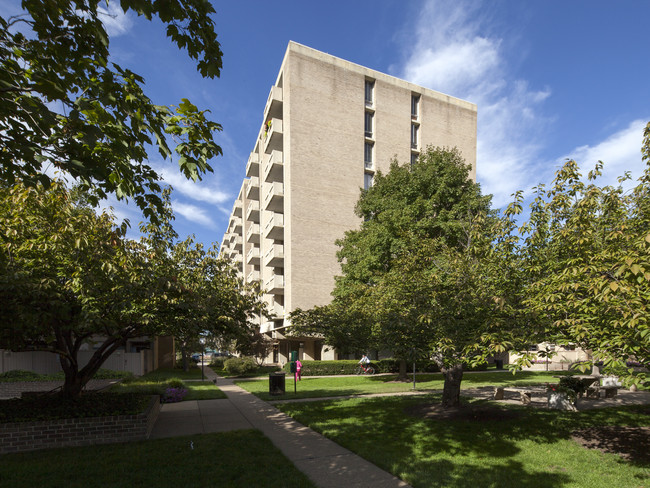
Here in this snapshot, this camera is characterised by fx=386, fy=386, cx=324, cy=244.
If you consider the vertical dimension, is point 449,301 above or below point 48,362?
above

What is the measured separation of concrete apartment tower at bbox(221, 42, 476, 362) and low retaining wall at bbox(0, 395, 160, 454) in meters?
20.8

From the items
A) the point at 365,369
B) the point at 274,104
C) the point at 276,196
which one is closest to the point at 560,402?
the point at 365,369

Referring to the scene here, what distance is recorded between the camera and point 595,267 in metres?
6.01

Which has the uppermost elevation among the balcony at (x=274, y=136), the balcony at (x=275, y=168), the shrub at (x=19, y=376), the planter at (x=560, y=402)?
the balcony at (x=274, y=136)

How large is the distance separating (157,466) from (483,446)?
21.8 feet

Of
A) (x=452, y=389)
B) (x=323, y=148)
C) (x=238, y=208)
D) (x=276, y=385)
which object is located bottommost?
(x=276, y=385)

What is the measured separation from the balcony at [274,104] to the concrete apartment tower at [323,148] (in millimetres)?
90

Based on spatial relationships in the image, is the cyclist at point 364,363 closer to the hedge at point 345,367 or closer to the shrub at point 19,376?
the hedge at point 345,367

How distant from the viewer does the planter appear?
12.8 meters

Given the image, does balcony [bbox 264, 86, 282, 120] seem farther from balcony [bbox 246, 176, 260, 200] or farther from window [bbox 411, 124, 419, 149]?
window [bbox 411, 124, 419, 149]

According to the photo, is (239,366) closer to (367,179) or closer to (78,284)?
(367,179)

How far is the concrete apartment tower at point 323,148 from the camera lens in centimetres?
3164

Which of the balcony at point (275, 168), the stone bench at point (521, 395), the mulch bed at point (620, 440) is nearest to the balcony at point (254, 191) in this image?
the balcony at point (275, 168)

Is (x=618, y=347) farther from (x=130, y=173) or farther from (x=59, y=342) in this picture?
(x=59, y=342)
